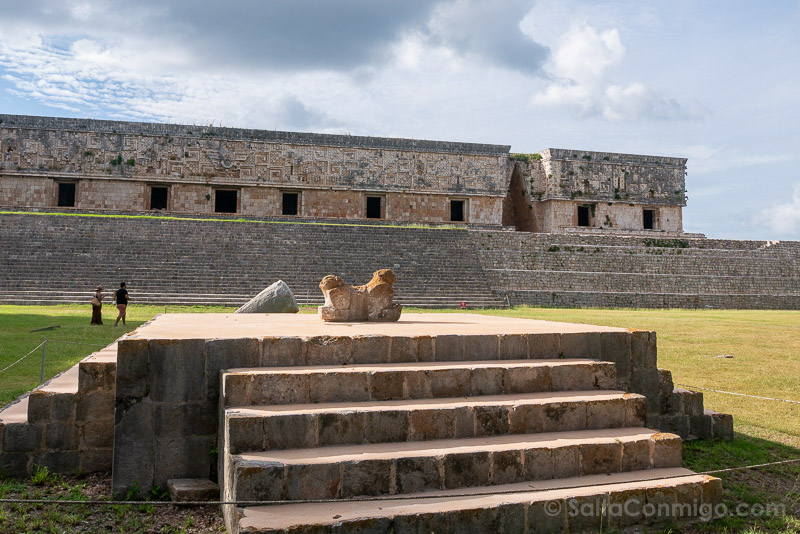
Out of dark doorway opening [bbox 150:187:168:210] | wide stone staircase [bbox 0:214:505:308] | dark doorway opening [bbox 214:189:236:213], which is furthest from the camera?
dark doorway opening [bbox 214:189:236:213]

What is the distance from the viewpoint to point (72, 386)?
4.44m

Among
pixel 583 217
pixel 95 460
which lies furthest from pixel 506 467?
pixel 583 217

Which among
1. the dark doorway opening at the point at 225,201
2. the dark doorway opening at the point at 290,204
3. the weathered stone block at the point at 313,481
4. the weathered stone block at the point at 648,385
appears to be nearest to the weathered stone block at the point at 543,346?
the weathered stone block at the point at 648,385

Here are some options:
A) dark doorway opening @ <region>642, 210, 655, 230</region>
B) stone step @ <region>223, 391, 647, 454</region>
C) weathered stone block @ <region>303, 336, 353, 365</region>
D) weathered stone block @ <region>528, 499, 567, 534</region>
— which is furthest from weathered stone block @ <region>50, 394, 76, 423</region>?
dark doorway opening @ <region>642, 210, 655, 230</region>

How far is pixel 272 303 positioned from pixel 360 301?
3117 millimetres

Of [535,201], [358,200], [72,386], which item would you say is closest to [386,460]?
[72,386]

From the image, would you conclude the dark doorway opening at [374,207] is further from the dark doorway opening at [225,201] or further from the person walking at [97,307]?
the person walking at [97,307]

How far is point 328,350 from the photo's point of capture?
4.09m

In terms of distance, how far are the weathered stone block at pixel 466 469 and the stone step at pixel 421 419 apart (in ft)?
1.00

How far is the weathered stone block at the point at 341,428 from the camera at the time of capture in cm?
342

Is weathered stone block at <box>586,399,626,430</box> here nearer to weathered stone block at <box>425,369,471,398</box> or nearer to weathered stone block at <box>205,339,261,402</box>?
weathered stone block at <box>425,369,471,398</box>

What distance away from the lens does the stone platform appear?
10.0 feet

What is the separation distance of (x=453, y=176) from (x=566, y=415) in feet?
73.9

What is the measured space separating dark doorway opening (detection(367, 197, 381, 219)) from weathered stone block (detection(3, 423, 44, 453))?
72.0 ft
